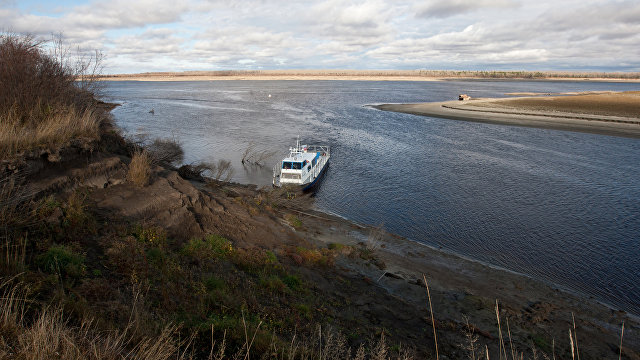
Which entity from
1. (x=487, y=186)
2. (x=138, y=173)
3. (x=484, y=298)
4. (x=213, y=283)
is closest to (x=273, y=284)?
(x=213, y=283)

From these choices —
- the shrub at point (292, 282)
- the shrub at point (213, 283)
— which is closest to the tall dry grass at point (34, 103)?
the shrub at point (213, 283)

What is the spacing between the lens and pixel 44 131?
11.0 meters

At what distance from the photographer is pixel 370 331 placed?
940 centimetres

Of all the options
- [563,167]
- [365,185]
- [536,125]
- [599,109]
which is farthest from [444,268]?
[599,109]

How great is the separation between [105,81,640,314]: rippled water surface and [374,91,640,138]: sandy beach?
4762 mm

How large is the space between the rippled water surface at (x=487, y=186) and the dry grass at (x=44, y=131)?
45.7 feet

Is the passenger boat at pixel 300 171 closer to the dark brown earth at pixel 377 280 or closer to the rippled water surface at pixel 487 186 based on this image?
the rippled water surface at pixel 487 186

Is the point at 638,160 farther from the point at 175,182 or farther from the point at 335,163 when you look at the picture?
the point at 175,182

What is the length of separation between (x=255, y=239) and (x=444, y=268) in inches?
308

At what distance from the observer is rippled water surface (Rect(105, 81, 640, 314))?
1754 cm

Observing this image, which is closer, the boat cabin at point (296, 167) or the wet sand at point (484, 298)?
the wet sand at point (484, 298)

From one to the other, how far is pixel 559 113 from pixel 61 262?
68.1 m

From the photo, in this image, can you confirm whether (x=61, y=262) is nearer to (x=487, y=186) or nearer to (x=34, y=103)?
(x=34, y=103)

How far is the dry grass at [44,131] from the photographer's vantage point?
992cm
